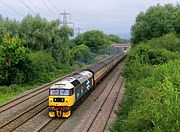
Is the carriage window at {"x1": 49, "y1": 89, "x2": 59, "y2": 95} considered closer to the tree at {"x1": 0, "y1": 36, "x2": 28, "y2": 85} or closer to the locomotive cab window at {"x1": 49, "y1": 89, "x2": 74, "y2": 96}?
the locomotive cab window at {"x1": 49, "y1": 89, "x2": 74, "y2": 96}

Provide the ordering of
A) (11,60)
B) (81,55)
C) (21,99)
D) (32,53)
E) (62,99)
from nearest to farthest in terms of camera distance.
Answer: (62,99) → (21,99) → (11,60) → (32,53) → (81,55)

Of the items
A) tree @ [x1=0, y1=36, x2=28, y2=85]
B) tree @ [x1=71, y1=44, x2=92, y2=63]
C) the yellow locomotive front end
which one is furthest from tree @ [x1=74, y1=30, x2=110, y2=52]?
the yellow locomotive front end

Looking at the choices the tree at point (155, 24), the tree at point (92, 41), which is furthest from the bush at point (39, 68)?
the tree at point (92, 41)

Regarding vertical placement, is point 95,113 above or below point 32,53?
below

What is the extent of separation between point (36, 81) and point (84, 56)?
48191mm

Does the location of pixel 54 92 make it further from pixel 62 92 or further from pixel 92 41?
pixel 92 41

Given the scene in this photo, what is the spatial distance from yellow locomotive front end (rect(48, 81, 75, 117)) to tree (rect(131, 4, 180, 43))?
44.2 meters

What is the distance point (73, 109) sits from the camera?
98.6ft

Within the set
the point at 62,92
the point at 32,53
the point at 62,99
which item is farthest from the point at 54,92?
the point at 32,53

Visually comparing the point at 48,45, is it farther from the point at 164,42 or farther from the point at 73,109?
the point at 73,109

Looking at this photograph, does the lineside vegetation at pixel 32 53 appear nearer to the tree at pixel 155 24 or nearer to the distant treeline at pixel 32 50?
the distant treeline at pixel 32 50

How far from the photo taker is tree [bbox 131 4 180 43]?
69.4m

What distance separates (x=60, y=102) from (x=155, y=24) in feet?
153

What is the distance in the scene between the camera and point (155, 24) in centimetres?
7094
